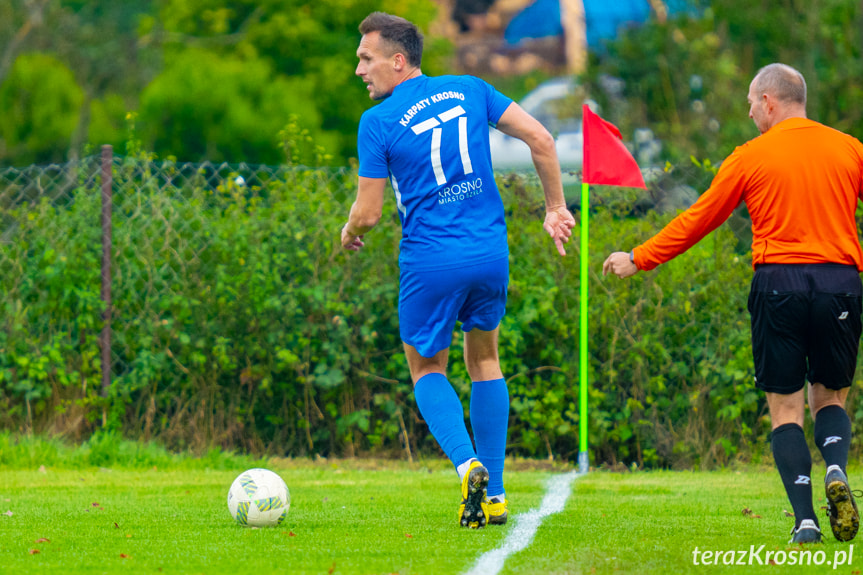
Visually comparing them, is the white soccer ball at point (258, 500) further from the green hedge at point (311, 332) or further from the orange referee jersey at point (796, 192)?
the green hedge at point (311, 332)

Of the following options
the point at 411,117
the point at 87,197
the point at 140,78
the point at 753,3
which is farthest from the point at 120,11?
the point at 411,117

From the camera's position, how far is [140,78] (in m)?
40.8

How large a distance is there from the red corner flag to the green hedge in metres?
0.79

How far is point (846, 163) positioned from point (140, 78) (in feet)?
128

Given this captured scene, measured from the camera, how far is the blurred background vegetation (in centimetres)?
1448

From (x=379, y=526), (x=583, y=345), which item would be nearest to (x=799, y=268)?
(x=379, y=526)

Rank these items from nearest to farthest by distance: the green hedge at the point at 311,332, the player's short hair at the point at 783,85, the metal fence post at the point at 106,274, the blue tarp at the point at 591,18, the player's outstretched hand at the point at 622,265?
the player's short hair at the point at 783,85 → the player's outstretched hand at the point at 622,265 → the green hedge at the point at 311,332 → the metal fence post at the point at 106,274 → the blue tarp at the point at 591,18

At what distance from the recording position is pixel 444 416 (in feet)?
15.5

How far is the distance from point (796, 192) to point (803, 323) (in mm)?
496

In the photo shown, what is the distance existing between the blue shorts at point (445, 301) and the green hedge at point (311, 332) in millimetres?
2581

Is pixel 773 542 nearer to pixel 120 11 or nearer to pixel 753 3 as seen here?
pixel 753 3

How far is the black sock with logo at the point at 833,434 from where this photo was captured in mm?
4355

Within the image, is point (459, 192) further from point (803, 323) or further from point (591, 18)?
point (591, 18)

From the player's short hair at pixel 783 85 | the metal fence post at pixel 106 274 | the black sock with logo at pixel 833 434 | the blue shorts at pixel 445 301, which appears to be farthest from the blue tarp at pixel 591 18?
the black sock with logo at pixel 833 434
